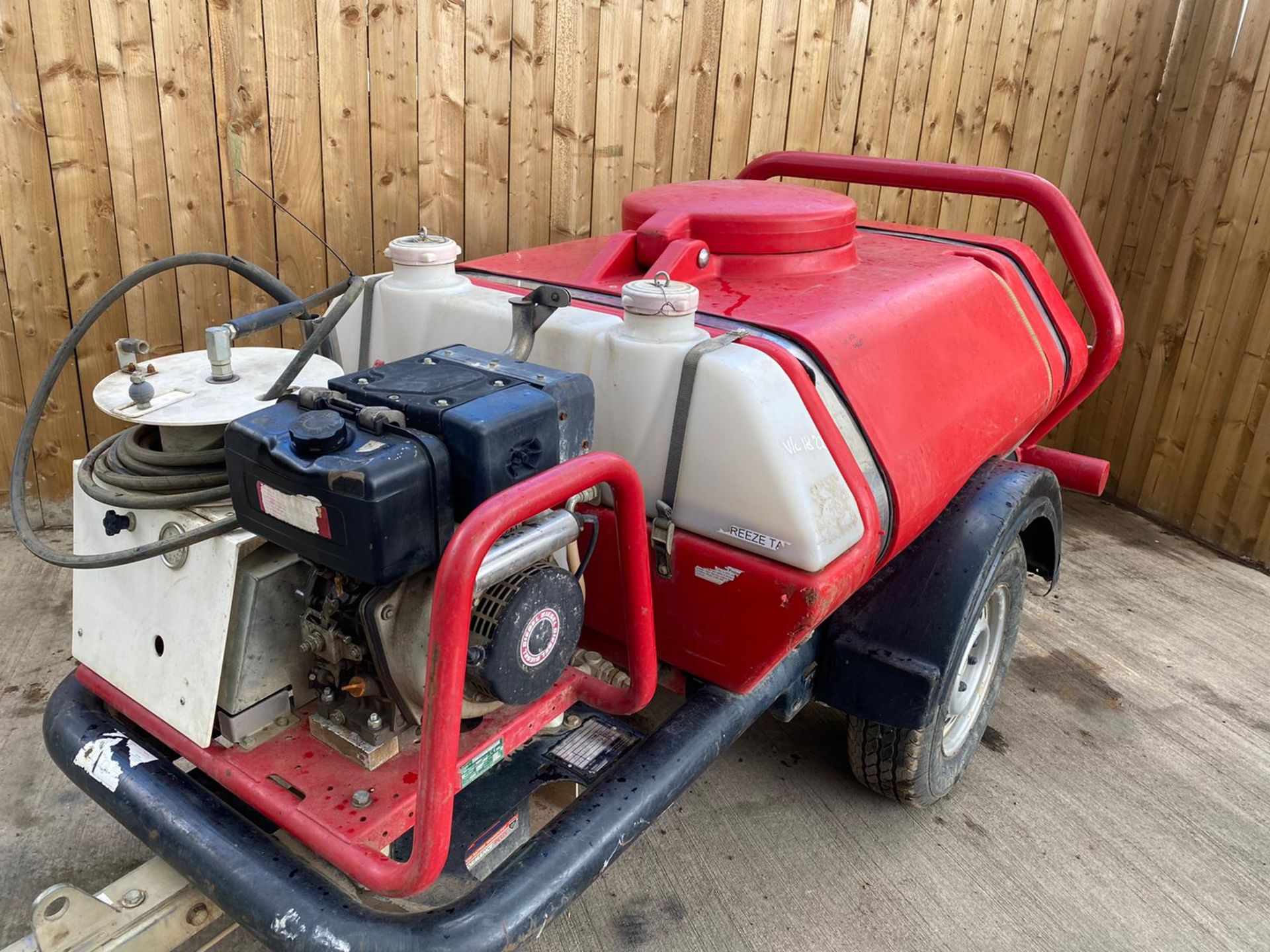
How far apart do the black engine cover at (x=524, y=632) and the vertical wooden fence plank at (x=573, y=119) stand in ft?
7.76

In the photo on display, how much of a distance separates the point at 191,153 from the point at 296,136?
32cm

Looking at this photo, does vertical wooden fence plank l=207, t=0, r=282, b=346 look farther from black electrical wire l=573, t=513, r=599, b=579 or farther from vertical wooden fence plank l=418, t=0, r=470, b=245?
black electrical wire l=573, t=513, r=599, b=579

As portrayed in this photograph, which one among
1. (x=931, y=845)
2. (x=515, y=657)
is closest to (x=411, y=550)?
(x=515, y=657)

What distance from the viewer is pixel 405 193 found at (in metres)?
3.24

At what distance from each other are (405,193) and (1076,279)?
212 cm

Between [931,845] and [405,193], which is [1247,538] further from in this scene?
[405,193]

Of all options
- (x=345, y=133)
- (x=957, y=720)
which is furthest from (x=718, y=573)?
(x=345, y=133)

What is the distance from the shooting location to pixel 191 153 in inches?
116

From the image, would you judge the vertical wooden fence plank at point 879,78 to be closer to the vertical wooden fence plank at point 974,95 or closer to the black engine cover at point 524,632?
the vertical wooden fence plank at point 974,95

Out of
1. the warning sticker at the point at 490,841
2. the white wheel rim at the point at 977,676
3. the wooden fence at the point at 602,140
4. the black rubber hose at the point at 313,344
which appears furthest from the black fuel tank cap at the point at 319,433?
the white wheel rim at the point at 977,676

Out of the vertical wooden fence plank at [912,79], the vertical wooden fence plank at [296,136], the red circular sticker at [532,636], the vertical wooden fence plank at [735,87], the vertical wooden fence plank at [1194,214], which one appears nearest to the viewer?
the red circular sticker at [532,636]

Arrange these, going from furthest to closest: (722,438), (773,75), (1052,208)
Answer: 1. (773,75)
2. (1052,208)
3. (722,438)

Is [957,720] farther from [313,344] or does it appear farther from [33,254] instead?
[33,254]

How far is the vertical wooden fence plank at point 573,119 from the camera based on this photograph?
332 cm
